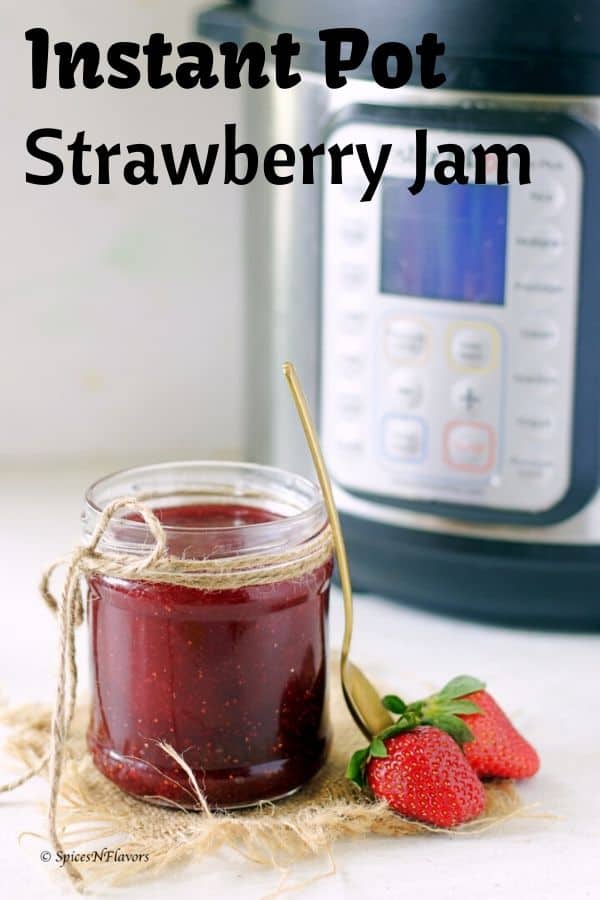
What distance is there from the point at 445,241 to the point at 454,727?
1.00ft

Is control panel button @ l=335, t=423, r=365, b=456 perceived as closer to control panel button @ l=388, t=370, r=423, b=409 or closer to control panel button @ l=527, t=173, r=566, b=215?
control panel button @ l=388, t=370, r=423, b=409

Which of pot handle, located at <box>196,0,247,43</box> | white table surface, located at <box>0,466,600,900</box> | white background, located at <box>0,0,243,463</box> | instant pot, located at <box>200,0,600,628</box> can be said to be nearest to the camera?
white table surface, located at <box>0,466,600,900</box>

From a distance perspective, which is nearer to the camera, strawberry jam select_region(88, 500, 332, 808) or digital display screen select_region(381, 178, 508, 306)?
strawberry jam select_region(88, 500, 332, 808)

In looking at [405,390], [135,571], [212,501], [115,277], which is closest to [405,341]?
[405,390]

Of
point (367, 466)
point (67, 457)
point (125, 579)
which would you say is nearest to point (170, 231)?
point (67, 457)

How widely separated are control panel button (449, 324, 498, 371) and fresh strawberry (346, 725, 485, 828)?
27cm

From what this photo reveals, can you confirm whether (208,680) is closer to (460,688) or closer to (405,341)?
(460,688)

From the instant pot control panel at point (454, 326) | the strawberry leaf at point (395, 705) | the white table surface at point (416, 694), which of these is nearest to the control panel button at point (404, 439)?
the instant pot control panel at point (454, 326)

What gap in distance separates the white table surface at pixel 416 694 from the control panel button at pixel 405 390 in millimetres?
147

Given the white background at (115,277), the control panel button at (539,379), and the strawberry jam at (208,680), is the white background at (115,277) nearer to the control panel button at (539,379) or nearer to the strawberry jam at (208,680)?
the control panel button at (539,379)

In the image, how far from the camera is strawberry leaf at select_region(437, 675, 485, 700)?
75cm

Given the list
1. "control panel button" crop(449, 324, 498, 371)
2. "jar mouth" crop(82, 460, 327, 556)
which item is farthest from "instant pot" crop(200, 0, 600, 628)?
"jar mouth" crop(82, 460, 327, 556)

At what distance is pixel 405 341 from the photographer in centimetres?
92

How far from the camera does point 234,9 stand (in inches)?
39.7
